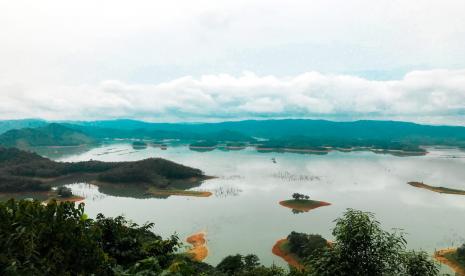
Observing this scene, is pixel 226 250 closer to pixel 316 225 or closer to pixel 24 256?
pixel 316 225

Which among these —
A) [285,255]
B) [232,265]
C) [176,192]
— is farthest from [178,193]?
[232,265]

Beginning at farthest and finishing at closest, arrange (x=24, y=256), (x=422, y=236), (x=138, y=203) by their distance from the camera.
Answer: (x=138, y=203) → (x=422, y=236) → (x=24, y=256)

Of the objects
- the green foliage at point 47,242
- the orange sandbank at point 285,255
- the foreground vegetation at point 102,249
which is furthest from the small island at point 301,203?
the green foliage at point 47,242

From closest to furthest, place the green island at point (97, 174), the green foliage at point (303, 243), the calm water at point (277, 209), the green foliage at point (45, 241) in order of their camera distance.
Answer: the green foliage at point (45, 241) < the green foliage at point (303, 243) < the calm water at point (277, 209) < the green island at point (97, 174)

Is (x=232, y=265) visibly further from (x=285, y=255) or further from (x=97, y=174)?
(x=97, y=174)

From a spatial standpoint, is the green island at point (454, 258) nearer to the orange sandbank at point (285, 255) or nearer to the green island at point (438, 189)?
the orange sandbank at point (285, 255)

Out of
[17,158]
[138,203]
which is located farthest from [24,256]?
[17,158]

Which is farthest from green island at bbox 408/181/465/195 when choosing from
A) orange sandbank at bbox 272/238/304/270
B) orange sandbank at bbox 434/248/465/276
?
orange sandbank at bbox 272/238/304/270

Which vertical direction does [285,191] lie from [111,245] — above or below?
below
